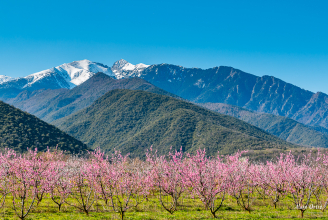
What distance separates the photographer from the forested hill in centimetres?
11338

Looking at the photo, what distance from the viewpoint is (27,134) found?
407ft

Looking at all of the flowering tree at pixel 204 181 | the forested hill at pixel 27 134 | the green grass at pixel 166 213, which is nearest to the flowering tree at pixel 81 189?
the green grass at pixel 166 213

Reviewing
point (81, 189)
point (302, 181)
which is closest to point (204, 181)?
point (302, 181)

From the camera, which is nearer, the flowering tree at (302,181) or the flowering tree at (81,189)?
the flowering tree at (81,189)

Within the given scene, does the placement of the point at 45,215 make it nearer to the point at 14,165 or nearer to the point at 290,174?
the point at 14,165

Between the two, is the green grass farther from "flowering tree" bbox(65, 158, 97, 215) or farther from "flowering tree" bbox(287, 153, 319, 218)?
"flowering tree" bbox(287, 153, 319, 218)

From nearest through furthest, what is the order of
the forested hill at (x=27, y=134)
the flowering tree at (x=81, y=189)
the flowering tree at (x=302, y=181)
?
the flowering tree at (x=81, y=189)
the flowering tree at (x=302, y=181)
the forested hill at (x=27, y=134)

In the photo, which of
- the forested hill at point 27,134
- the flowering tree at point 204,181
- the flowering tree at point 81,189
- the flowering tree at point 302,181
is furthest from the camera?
the forested hill at point 27,134

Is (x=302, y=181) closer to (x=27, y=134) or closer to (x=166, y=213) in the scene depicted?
(x=166, y=213)

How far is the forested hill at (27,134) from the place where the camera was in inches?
4464

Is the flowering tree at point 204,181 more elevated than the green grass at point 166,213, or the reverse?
the flowering tree at point 204,181

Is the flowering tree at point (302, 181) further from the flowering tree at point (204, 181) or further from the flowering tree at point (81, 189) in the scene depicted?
the flowering tree at point (81, 189)

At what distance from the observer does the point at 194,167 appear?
23078 mm

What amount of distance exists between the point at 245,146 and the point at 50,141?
128429mm
